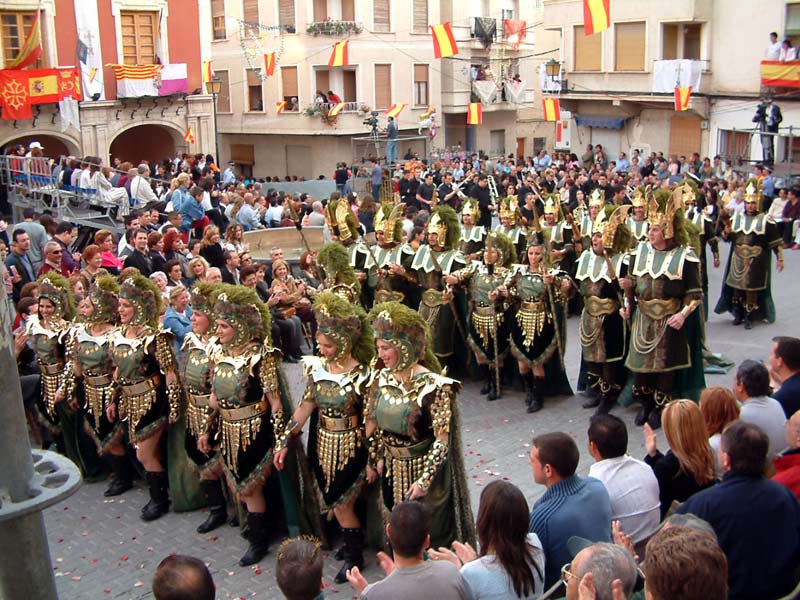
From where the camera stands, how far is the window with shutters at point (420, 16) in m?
34.8

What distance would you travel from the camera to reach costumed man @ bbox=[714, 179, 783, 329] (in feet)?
41.8

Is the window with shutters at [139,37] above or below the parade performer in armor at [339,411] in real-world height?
above

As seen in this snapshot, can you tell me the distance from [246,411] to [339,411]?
0.78 meters

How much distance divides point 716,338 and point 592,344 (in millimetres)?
3887

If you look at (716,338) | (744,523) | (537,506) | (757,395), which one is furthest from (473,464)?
(716,338)

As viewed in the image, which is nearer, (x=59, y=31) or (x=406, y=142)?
(x=59, y=31)

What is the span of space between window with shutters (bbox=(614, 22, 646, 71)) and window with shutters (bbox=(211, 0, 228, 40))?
14746 millimetres

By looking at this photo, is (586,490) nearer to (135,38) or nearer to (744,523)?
(744,523)

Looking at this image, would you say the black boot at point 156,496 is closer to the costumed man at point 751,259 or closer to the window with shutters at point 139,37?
the costumed man at point 751,259

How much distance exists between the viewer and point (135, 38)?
2697 centimetres

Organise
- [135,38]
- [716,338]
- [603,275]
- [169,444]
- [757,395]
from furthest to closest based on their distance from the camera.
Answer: [135,38] → [716,338] → [603,275] → [169,444] → [757,395]

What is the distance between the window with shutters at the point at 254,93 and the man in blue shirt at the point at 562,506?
105 ft

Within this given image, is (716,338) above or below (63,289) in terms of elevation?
below

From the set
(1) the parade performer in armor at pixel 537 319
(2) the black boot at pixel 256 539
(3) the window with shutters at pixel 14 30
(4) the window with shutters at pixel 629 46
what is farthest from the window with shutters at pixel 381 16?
(2) the black boot at pixel 256 539
